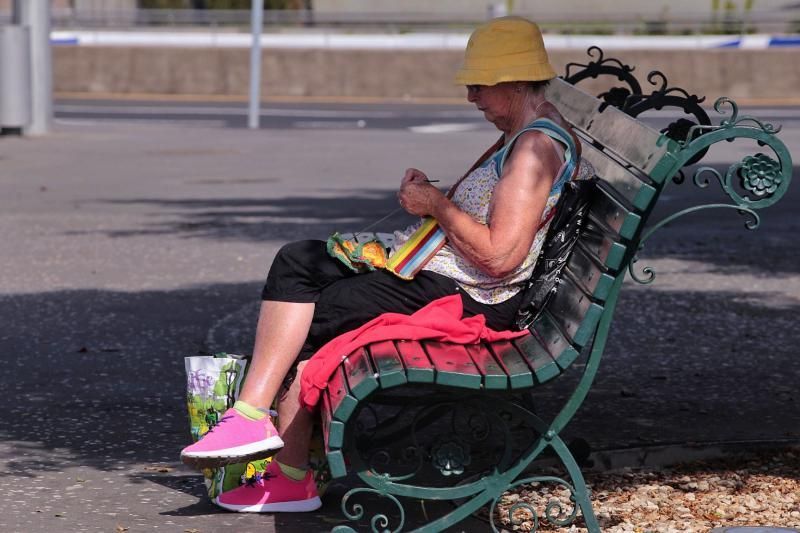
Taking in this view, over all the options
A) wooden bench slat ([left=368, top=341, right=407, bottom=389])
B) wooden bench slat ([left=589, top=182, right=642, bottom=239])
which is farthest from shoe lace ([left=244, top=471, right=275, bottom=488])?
wooden bench slat ([left=589, top=182, right=642, bottom=239])

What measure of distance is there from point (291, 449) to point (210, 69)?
93.5 ft

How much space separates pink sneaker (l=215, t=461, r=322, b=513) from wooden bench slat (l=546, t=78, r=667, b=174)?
1.35 metres

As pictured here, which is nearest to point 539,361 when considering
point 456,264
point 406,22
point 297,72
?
point 456,264

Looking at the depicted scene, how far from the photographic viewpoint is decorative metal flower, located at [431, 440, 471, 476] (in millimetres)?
4133

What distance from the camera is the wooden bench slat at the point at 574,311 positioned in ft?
13.0

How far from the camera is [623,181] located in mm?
4266

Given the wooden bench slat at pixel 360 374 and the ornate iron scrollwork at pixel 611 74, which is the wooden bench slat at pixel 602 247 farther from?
the ornate iron scrollwork at pixel 611 74

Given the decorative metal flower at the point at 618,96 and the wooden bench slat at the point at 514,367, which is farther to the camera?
the decorative metal flower at the point at 618,96

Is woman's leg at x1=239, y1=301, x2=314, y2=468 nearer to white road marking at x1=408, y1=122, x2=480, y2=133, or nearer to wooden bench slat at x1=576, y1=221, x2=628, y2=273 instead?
wooden bench slat at x1=576, y1=221, x2=628, y2=273

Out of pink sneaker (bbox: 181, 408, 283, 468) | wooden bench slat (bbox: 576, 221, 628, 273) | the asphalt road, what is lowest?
the asphalt road

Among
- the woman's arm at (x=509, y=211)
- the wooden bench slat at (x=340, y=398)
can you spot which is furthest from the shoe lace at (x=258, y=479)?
the woman's arm at (x=509, y=211)

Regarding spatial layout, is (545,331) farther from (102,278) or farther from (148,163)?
(148,163)

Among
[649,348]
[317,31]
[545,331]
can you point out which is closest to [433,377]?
[545,331]

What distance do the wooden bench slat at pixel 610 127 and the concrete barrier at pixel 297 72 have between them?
25.2 meters
